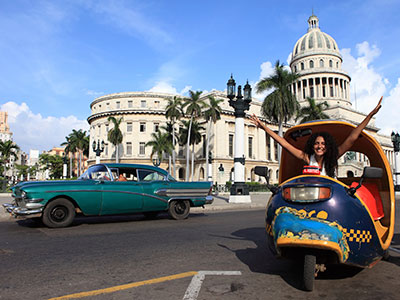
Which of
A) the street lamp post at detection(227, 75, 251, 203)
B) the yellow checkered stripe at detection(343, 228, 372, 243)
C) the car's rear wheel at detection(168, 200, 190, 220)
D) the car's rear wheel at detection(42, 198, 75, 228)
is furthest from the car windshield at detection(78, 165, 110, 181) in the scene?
the street lamp post at detection(227, 75, 251, 203)

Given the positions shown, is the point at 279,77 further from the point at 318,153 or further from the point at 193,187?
the point at 318,153

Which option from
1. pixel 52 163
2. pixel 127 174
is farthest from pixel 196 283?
pixel 52 163

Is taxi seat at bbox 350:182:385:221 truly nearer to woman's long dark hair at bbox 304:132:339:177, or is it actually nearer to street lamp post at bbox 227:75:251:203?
woman's long dark hair at bbox 304:132:339:177

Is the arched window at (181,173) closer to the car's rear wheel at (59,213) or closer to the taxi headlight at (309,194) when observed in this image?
the car's rear wheel at (59,213)

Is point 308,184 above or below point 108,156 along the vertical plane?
below

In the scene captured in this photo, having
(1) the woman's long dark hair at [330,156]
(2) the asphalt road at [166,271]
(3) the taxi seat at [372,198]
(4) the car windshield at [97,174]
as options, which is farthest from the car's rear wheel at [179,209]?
(1) the woman's long dark hair at [330,156]

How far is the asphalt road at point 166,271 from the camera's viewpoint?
3.34 meters

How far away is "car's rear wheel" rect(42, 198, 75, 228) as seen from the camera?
25.8 feet

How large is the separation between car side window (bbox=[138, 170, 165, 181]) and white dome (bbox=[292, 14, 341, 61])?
87956mm

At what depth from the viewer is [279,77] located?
32.9m

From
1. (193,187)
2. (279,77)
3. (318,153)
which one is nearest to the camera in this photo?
(318,153)

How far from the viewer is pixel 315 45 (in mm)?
88375

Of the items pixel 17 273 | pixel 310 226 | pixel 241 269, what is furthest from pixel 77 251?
pixel 310 226

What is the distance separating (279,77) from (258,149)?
34.0 meters
